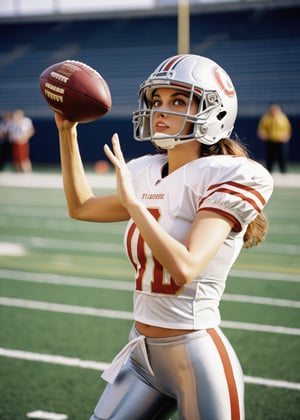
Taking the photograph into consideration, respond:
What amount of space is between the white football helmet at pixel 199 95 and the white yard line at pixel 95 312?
9.13ft

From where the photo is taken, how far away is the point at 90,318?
205 inches

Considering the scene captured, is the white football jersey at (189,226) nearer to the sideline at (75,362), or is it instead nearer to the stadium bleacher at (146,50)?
the sideline at (75,362)

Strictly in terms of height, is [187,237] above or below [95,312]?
above

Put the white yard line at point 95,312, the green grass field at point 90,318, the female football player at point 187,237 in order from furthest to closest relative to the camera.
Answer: the white yard line at point 95,312 < the green grass field at point 90,318 < the female football player at point 187,237

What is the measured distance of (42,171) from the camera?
806 inches

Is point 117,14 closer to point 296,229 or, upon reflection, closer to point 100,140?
point 100,140

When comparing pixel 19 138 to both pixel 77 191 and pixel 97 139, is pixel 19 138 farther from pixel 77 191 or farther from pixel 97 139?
pixel 77 191

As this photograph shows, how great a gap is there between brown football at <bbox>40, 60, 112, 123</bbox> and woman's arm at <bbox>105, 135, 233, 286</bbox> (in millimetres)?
531

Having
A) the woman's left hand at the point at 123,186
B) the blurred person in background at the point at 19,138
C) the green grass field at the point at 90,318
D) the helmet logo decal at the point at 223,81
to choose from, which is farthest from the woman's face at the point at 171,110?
the blurred person in background at the point at 19,138

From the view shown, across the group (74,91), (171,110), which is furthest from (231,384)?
(74,91)

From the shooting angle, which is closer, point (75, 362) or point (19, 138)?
point (75, 362)

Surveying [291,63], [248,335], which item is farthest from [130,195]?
[291,63]

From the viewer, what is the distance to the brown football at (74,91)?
2.62 m

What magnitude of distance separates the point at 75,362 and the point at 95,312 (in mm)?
1115
